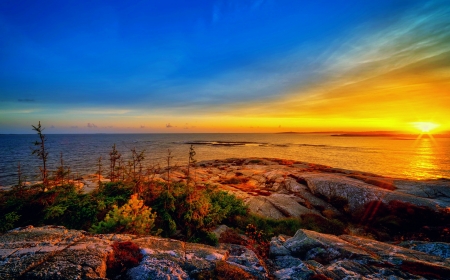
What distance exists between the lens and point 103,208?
927 cm

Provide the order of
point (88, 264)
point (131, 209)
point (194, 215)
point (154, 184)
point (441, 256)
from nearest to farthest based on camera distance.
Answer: point (88, 264) → point (441, 256) → point (131, 209) → point (194, 215) → point (154, 184)

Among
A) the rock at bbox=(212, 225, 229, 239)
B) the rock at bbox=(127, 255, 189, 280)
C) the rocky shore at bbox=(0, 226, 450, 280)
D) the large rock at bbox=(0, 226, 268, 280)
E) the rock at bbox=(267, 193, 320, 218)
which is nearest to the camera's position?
the large rock at bbox=(0, 226, 268, 280)

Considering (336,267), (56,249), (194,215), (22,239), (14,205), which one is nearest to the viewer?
(56,249)

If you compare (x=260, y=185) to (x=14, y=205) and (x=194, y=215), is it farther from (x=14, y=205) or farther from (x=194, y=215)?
(x=14, y=205)

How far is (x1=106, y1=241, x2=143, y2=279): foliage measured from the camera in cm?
452

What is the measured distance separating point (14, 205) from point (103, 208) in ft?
12.1

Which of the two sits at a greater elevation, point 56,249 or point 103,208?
point 56,249

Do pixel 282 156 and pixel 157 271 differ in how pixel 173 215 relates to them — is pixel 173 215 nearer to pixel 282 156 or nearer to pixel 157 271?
pixel 157 271

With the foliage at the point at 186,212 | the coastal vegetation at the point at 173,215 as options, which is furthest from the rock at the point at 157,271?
the foliage at the point at 186,212

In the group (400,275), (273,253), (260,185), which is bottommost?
(260,185)

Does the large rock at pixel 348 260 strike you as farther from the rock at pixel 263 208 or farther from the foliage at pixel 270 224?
the rock at pixel 263 208

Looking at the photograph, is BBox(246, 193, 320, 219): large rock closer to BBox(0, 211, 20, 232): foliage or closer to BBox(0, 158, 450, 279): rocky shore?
BBox(0, 158, 450, 279): rocky shore

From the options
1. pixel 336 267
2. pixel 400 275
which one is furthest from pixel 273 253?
pixel 400 275

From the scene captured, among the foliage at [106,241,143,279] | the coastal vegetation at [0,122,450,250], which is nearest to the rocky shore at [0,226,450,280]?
the foliage at [106,241,143,279]
